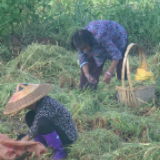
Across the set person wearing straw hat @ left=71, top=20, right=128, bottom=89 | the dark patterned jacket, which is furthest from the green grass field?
person wearing straw hat @ left=71, top=20, right=128, bottom=89

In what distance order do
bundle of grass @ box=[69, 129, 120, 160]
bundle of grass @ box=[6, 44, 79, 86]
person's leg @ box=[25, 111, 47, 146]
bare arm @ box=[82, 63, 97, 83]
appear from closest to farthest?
1. bundle of grass @ box=[69, 129, 120, 160]
2. person's leg @ box=[25, 111, 47, 146]
3. bare arm @ box=[82, 63, 97, 83]
4. bundle of grass @ box=[6, 44, 79, 86]

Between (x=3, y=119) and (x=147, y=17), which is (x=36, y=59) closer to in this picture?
(x=3, y=119)

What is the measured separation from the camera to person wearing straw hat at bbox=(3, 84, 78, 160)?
2590 millimetres

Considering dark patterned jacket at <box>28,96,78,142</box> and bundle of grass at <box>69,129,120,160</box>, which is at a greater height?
dark patterned jacket at <box>28,96,78,142</box>

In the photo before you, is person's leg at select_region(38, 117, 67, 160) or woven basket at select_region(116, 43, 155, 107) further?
woven basket at select_region(116, 43, 155, 107)

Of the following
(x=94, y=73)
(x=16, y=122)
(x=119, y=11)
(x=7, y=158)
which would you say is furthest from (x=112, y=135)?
(x=119, y=11)

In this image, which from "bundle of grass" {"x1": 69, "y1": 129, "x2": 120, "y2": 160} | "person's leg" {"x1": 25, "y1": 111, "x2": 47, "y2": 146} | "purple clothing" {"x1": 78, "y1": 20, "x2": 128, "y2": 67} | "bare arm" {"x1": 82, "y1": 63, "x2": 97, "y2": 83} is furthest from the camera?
"bare arm" {"x1": 82, "y1": 63, "x2": 97, "y2": 83}

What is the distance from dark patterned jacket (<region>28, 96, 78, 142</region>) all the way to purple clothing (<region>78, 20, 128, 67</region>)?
1371 millimetres

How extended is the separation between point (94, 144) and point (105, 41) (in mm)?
1429

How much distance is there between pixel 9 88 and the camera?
407cm

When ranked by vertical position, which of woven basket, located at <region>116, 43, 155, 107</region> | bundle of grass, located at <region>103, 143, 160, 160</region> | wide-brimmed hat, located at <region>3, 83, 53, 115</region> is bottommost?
woven basket, located at <region>116, 43, 155, 107</region>

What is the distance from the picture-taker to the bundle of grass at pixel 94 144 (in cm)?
273

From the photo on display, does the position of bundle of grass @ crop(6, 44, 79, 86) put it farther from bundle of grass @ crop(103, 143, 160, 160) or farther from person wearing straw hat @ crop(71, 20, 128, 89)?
bundle of grass @ crop(103, 143, 160, 160)

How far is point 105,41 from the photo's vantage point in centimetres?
389
